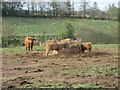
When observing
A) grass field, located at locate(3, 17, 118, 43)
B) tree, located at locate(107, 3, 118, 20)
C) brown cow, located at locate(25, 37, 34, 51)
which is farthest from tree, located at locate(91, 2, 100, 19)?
brown cow, located at locate(25, 37, 34, 51)

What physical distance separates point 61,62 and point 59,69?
1.86ft

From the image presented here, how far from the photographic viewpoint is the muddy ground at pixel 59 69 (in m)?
3.52

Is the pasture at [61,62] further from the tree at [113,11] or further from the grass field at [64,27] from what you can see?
the tree at [113,11]

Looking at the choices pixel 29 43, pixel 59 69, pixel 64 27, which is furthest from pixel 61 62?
pixel 64 27

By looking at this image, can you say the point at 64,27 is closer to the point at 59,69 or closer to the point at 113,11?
the point at 113,11

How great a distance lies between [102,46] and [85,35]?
413 millimetres

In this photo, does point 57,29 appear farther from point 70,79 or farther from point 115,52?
point 70,79

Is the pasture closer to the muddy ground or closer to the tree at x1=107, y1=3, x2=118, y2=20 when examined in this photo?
the muddy ground

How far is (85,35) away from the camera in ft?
21.5

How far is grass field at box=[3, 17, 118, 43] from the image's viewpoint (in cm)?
568

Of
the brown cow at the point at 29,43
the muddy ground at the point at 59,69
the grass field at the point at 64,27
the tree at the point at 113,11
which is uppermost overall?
the tree at the point at 113,11

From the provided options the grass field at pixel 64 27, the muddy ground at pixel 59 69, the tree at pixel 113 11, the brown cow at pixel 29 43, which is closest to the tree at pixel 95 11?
the grass field at pixel 64 27

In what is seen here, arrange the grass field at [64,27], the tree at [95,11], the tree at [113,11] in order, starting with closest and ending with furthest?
the tree at [113,11] → the grass field at [64,27] → the tree at [95,11]

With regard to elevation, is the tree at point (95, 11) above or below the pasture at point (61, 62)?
above
